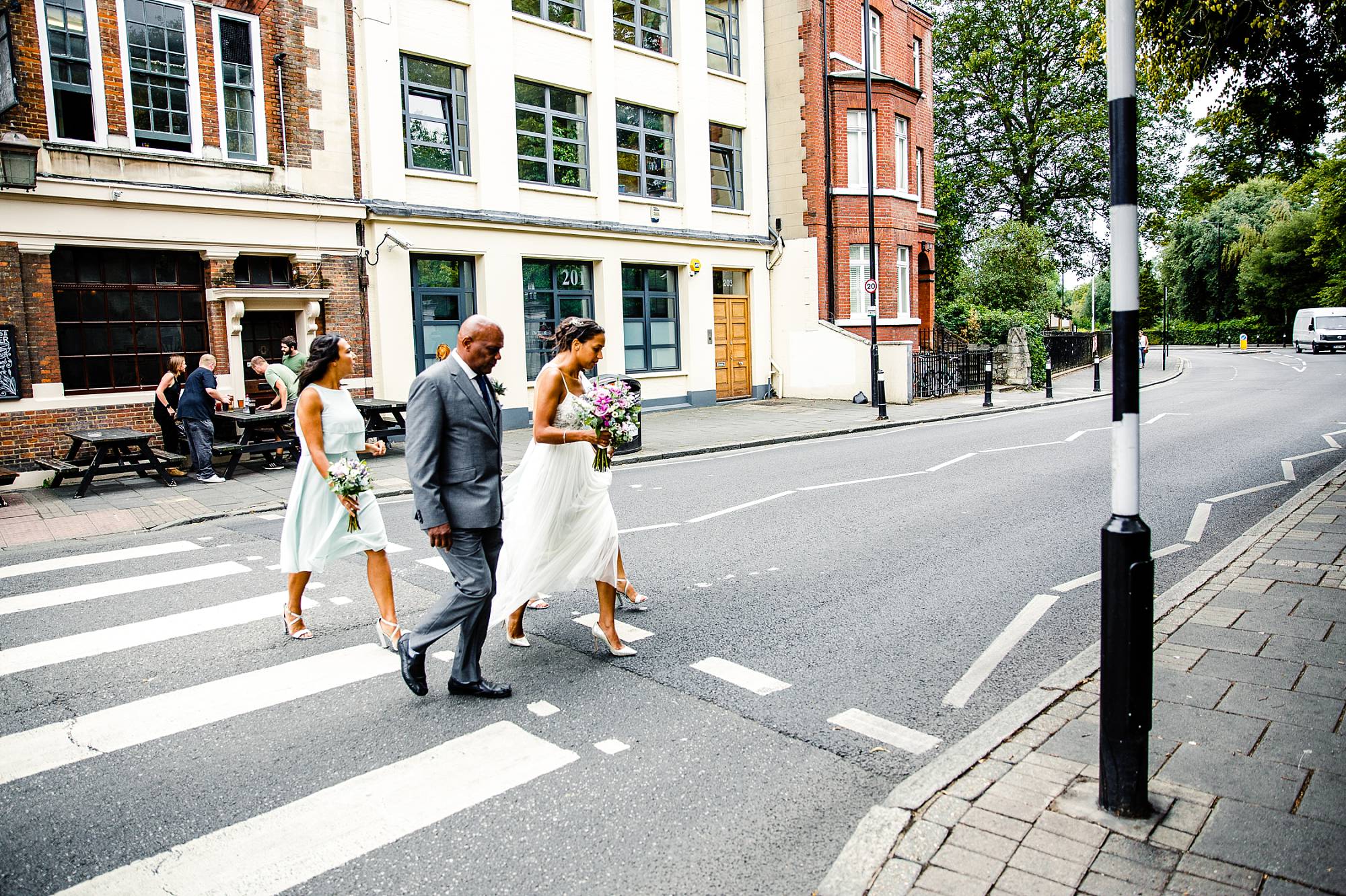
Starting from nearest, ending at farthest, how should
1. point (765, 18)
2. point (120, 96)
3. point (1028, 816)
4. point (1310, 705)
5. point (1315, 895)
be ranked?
point (1315, 895) < point (1028, 816) < point (1310, 705) < point (120, 96) < point (765, 18)

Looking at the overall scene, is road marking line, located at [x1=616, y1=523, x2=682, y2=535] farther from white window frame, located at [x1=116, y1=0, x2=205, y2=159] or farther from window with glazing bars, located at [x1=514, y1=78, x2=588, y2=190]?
window with glazing bars, located at [x1=514, y1=78, x2=588, y2=190]

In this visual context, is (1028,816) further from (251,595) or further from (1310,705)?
(251,595)

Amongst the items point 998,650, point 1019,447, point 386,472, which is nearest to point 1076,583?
point 998,650

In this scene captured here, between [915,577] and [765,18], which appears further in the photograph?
[765,18]

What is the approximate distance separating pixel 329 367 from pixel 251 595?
7.34 ft

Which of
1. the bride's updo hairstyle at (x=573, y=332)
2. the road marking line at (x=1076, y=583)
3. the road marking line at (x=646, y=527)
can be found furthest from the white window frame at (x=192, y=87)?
the road marking line at (x=1076, y=583)

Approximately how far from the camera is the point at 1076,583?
709 centimetres

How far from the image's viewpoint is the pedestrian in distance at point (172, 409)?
45.7ft

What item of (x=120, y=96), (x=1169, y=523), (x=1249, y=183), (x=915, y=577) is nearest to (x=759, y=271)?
(x=120, y=96)

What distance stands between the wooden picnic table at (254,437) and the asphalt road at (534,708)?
4.00 meters

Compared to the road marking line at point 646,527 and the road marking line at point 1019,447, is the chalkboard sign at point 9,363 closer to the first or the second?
the road marking line at point 646,527

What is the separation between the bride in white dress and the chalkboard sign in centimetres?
1117

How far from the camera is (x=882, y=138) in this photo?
27344 mm

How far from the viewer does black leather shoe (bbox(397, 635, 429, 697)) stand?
4.97 m
